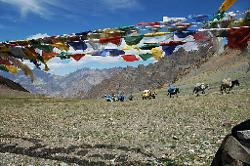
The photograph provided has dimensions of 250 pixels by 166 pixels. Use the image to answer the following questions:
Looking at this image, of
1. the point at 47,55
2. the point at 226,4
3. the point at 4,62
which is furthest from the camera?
the point at 4,62

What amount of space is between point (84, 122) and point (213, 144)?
13361 mm

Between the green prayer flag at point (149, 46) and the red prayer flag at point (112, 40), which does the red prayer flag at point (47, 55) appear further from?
the green prayer flag at point (149, 46)

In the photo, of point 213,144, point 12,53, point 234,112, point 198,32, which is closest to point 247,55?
point 198,32

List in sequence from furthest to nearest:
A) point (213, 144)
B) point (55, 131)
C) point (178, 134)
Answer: point (55, 131), point (178, 134), point (213, 144)

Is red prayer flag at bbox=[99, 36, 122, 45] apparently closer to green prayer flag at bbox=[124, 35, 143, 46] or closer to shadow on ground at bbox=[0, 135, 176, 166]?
green prayer flag at bbox=[124, 35, 143, 46]

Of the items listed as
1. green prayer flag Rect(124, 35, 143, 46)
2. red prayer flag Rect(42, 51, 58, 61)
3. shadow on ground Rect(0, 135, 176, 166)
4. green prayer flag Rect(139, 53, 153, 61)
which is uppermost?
green prayer flag Rect(124, 35, 143, 46)

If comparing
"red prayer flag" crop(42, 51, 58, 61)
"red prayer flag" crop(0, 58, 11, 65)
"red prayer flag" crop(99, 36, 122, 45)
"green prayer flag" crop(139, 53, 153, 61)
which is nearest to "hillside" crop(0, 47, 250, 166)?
"green prayer flag" crop(139, 53, 153, 61)

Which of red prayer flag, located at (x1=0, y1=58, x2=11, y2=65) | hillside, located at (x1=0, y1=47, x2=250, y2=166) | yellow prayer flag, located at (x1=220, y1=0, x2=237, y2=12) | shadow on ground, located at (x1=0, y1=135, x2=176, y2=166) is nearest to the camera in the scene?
yellow prayer flag, located at (x1=220, y1=0, x2=237, y2=12)

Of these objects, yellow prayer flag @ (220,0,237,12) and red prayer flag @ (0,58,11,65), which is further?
red prayer flag @ (0,58,11,65)

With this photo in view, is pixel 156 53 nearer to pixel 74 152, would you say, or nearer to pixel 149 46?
pixel 149 46

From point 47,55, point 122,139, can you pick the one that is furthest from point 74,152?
point 47,55

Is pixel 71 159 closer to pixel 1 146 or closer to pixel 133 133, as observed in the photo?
pixel 1 146

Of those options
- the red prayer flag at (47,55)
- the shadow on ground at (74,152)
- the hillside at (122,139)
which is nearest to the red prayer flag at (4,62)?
the red prayer flag at (47,55)

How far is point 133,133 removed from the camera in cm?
2333
